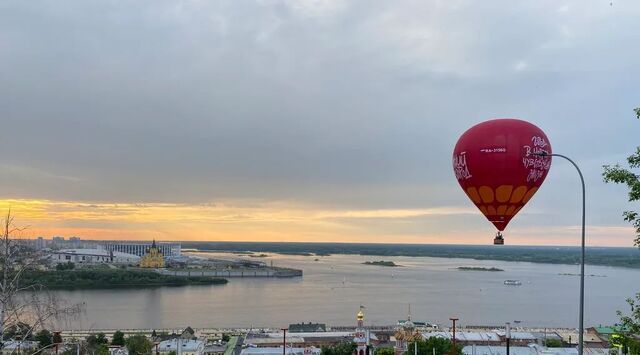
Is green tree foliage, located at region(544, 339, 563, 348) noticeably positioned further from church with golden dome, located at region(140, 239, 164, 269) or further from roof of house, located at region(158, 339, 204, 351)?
church with golden dome, located at region(140, 239, 164, 269)

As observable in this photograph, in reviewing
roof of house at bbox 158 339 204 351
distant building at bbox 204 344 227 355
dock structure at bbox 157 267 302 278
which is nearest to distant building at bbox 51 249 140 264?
dock structure at bbox 157 267 302 278

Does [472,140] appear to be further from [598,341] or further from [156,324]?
[156,324]

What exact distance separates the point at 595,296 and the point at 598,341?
20.0m

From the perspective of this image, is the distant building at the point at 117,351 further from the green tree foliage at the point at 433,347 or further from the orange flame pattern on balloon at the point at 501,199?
the orange flame pattern on balloon at the point at 501,199

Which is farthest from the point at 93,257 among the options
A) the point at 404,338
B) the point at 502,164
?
the point at 502,164

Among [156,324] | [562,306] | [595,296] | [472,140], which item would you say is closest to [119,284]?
[156,324]

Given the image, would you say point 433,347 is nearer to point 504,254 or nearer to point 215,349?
point 215,349

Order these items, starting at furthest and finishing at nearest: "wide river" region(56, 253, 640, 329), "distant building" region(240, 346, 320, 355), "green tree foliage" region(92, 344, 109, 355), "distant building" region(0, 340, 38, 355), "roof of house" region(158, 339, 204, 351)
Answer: "wide river" region(56, 253, 640, 329) < "roof of house" region(158, 339, 204, 351) < "distant building" region(240, 346, 320, 355) < "green tree foliage" region(92, 344, 109, 355) < "distant building" region(0, 340, 38, 355)

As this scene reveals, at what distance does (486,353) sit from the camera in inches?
613

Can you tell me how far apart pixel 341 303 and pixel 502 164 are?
84.3ft

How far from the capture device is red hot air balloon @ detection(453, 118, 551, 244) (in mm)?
7254

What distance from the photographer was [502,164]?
727 cm

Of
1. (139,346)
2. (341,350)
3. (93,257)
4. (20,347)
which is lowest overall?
(93,257)

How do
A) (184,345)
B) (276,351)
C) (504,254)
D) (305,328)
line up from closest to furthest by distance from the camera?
(276,351), (184,345), (305,328), (504,254)
